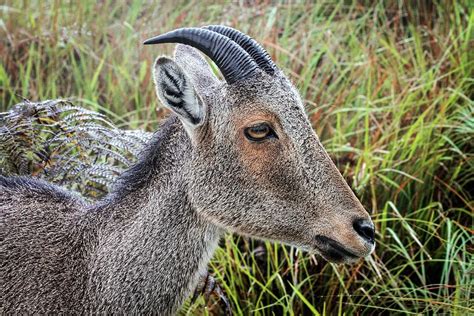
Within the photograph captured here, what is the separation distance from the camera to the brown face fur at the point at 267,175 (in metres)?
Answer: 3.71

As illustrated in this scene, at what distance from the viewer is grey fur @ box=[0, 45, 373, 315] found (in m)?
3.70

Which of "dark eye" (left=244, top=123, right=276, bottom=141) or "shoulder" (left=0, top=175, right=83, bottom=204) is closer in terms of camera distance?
"dark eye" (left=244, top=123, right=276, bottom=141)

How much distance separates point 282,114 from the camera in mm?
3740

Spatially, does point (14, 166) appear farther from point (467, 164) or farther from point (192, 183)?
point (467, 164)

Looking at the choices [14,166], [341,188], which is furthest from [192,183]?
[14,166]

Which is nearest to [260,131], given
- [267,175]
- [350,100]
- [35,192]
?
[267,175]

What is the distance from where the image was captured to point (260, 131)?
12.3 ft

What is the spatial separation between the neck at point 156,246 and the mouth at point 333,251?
1.52 feet

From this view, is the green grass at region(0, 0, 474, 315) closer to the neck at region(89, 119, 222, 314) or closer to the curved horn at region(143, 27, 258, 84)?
the neck at region(89, 119, 222, 314)

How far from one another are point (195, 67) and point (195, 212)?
782 mm

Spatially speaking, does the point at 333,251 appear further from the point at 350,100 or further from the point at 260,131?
the point at 350,100

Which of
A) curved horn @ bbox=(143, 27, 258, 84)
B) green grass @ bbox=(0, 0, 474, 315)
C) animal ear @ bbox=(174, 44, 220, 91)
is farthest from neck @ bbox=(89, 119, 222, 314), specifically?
green grass @ bbox=(0, 0, 474, 315)

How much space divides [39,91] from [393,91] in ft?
8.95

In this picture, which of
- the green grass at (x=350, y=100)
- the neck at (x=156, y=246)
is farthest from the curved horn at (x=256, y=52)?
the green grass at (x=350, y=100)
